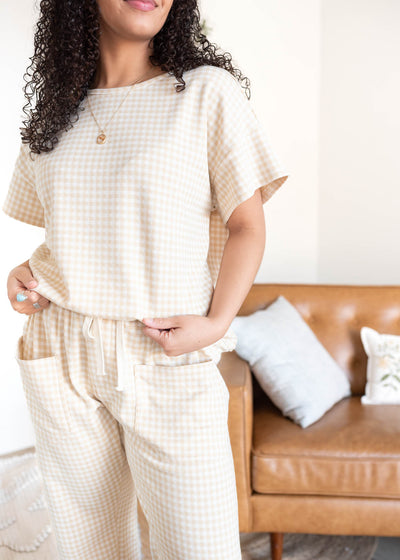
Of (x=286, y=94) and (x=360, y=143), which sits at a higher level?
(x=286, y=94)

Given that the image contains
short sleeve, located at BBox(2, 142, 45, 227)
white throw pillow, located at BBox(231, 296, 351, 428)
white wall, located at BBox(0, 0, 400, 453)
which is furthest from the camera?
white wall, located at BBox(0, 0, 400, 453)

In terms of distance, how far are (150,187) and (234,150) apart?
0.50 ft

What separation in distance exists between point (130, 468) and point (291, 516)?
2.90ft

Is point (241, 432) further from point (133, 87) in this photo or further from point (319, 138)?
point (319, 138)

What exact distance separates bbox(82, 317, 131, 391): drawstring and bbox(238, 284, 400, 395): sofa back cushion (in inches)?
51.9

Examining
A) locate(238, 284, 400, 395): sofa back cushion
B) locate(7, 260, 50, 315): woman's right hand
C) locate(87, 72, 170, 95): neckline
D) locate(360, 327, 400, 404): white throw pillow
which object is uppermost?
locate(87, 72, 170, 95): neckline

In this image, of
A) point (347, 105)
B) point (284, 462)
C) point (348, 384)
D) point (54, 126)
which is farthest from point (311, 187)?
point (54, 126)

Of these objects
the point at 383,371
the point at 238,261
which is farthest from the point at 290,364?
the point at 238,261

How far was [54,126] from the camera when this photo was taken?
3.31 ft

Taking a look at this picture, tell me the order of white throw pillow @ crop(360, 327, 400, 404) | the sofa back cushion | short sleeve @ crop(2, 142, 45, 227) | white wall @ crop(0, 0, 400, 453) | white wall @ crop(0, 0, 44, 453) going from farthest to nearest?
1. white wall @ crop(0, 0, 400, 453)
2. white wall @ crop(0, 0, 44, 453)
3. the sofa back cushion
4. white throw pillow @ crop(360, 327, 400, 404)
5. short sleeve @ crop(2, 142, 45, 227)

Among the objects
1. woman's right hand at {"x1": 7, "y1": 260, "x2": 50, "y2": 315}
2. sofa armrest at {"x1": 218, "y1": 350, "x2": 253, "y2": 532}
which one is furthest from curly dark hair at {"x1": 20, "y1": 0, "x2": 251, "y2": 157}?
sofa armrest at {"x1": 218, "y1": 350, "x2": 253, "y2": 532}

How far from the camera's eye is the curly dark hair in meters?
1.01

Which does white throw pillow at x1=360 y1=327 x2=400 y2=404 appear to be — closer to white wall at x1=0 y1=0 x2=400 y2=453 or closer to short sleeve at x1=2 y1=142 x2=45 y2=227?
white wall at x1=0 y1=0 x2=400 y2=453

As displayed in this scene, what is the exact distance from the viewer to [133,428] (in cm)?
95
